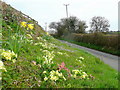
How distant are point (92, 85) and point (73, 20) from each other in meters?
47.2

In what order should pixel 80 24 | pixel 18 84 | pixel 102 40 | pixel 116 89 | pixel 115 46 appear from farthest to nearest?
pixel 80 24 < pixel 102 40 < pixel 115 46 < pixel 116 89 < pixel 18 84

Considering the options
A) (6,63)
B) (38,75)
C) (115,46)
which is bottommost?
(115,46)

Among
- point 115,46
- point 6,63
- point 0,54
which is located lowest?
point 115,46

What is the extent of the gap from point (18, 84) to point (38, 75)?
53 cm

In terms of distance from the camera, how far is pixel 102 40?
18891 mm

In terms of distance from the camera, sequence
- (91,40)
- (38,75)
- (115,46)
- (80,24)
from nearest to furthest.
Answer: (38,75), (115,46), (91,40), (80,24)

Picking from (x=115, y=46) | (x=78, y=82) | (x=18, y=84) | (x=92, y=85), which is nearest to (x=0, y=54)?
(x=18, y=84)

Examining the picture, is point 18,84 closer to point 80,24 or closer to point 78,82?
point 78,82

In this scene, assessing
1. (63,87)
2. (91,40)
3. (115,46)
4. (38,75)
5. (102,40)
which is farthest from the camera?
(91,40)

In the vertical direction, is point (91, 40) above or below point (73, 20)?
below

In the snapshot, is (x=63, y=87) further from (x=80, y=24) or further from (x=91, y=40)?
(x=80, y=24)

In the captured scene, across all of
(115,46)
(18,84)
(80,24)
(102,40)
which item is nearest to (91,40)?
(102,40)

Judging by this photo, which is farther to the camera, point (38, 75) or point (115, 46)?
point (115, 46)

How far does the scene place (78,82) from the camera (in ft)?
9.57
